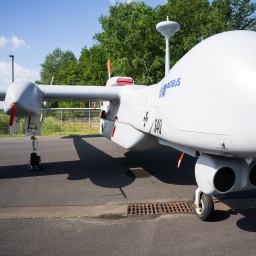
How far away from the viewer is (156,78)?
2916cm

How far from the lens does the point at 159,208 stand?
16.6 feet

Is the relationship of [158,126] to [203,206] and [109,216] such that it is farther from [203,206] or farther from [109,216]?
[109,216]

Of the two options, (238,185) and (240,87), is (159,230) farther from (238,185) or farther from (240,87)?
(240,87)

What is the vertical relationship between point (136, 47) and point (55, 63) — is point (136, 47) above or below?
below

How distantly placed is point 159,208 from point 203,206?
3.22 feet

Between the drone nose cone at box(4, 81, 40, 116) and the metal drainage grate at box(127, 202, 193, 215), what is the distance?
3280 millimetres

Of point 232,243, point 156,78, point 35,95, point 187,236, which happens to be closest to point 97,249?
point 187,236

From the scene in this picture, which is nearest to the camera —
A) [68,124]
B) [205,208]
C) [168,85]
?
[205,208]

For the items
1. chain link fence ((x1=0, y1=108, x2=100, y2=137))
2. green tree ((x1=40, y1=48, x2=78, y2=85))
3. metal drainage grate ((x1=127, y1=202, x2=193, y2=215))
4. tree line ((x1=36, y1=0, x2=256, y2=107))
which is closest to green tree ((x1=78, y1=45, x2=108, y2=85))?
tree line ((x1=36, y1=0, x2=256, y2=107))

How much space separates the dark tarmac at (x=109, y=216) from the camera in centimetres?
362

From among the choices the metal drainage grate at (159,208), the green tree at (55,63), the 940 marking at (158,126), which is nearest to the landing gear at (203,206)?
the metal drainage grate at (159,208)

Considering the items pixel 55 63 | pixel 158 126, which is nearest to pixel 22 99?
pixel 158 126

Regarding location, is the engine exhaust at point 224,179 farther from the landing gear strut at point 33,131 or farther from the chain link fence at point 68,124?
the chain link fence at point 68,124

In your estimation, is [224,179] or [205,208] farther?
[205,208]
